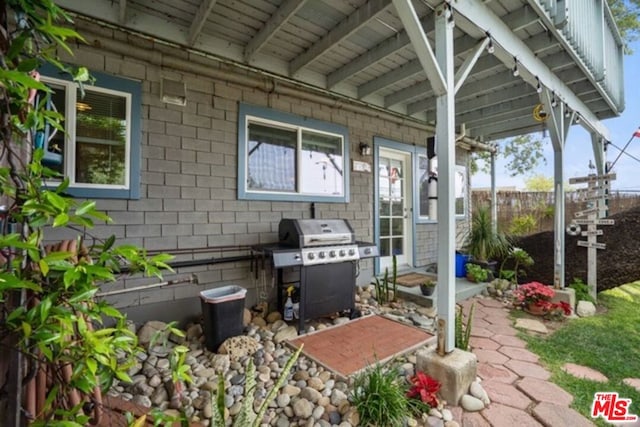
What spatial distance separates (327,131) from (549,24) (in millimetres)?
2584

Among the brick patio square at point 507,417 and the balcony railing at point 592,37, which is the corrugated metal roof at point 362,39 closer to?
the balcony railing at point 592,37

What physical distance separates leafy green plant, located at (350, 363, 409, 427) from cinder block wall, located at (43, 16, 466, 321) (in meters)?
1.95

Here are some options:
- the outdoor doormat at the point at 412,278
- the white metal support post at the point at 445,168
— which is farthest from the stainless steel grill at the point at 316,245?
the outdoor doormat at the point at 412,278

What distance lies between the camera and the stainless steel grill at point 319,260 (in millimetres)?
2951

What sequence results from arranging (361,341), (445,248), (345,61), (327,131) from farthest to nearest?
(327,131), (345,61), (361,341), (445,248)

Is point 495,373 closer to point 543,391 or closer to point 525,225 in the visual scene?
point 543,391

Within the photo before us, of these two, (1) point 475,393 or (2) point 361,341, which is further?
(2) point 361,341

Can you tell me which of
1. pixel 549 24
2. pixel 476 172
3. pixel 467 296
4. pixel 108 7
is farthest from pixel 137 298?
pixel 476 172

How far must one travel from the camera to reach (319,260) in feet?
9.92

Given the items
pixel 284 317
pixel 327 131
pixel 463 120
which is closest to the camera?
pixel 284 317

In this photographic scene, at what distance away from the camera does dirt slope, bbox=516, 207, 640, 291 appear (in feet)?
14.1

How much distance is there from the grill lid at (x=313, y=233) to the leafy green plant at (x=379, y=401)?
1.42 metres

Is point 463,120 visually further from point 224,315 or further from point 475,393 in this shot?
point 224,315

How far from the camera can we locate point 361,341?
2801 millimetres
